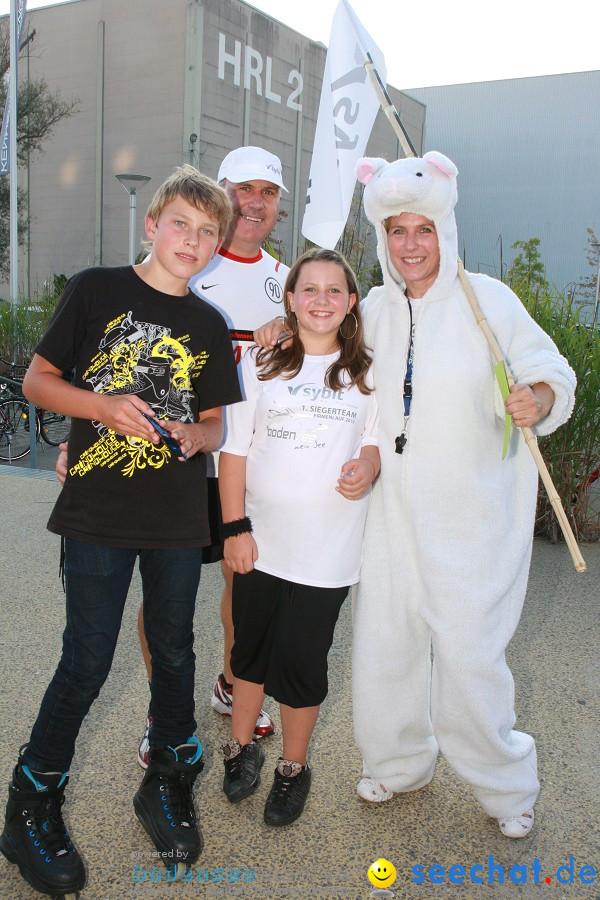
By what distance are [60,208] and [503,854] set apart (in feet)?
91.7

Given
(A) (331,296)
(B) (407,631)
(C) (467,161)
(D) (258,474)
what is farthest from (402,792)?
(C) (467,161)

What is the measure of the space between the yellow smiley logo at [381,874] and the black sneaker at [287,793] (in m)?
0.33

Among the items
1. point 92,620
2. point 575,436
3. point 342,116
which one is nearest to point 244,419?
point 92,620

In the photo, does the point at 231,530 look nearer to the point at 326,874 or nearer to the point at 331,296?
the point at 331,296

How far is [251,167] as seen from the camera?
3135 millimetres

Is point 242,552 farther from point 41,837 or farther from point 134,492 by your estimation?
point 41,837

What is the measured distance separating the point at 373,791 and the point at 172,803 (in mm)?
665

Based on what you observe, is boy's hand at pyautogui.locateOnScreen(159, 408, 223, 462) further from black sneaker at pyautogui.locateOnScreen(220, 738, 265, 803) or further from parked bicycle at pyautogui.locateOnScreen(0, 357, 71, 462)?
parked bicycle at pyautogui.locateOnScreen(0, 357, 71, 462)

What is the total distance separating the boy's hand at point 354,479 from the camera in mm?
2410

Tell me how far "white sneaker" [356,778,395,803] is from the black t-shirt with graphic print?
1.01m

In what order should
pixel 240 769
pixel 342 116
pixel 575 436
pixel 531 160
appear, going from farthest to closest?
pixel 531 160
pixel 575 436
pixel 342 116
pixel 240 769

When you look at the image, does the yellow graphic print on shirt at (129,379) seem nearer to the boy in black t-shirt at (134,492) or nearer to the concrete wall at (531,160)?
the boy in black t-shirt at (134,492)

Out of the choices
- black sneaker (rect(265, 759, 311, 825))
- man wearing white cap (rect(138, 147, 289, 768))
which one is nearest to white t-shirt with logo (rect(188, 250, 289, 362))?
man wearing white cap (rect(138, 147, 289, 768))

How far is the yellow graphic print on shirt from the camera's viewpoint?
2.24 meters
